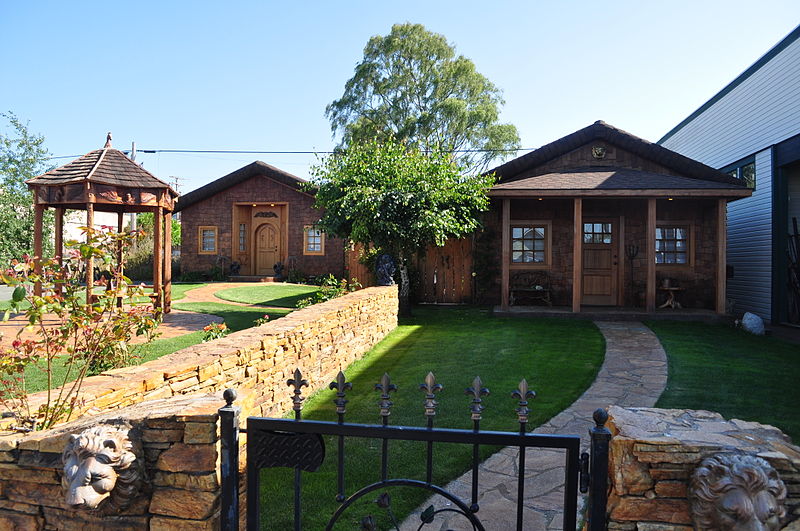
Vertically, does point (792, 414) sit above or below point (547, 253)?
below

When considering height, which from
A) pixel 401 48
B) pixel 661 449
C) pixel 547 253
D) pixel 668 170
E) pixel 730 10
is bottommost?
pixel 661 449

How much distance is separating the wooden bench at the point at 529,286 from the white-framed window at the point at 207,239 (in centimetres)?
1278

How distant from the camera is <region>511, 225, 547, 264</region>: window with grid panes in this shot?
12.7 m

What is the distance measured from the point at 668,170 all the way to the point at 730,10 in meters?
3.84

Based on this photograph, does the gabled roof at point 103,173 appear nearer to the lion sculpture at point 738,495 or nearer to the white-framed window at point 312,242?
the white-framed window at point 312,242

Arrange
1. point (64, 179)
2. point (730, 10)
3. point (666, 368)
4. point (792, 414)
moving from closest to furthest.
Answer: point (792, 414) → point (666, 368) → point (64, 179) → point (730, 10)

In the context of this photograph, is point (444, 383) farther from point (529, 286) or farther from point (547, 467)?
point (529, 286)

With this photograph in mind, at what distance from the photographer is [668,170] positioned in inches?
499

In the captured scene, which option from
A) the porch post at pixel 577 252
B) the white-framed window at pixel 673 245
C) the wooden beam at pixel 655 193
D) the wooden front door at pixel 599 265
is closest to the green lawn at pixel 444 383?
the porch post at pixel 577 252

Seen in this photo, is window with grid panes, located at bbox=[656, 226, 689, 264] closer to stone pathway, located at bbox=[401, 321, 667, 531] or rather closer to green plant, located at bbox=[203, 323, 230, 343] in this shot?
stone pathway, located at bbox=[401, 321, 667, 531]

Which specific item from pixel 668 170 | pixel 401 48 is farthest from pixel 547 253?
pixel 401 48

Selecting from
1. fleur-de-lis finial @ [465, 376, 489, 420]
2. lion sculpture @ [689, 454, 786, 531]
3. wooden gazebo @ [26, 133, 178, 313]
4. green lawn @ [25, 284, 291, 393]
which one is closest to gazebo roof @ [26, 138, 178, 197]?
wooden gazebo @ [26, 133, 178, 313]

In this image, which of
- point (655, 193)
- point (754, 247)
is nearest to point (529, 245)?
point (655, 193)

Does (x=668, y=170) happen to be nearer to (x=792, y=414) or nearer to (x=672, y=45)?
(x=672, y=45)
